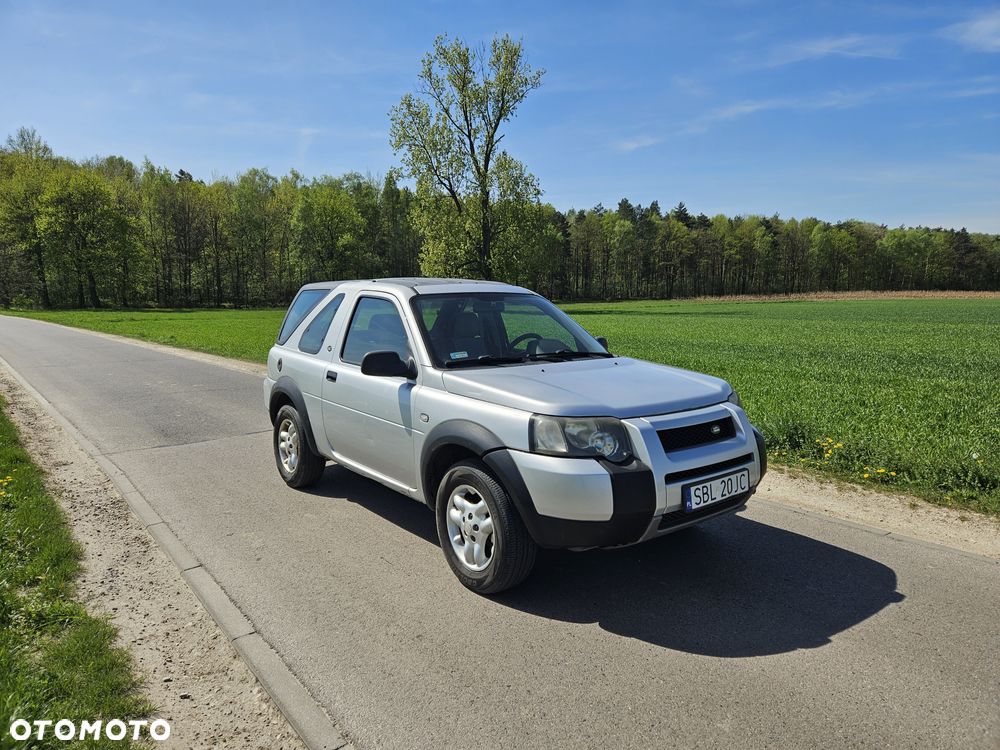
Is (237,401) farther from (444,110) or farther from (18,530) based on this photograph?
(444,110)

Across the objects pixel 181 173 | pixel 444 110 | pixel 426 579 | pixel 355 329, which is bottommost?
pixel 426 579

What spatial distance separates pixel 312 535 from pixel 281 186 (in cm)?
8519

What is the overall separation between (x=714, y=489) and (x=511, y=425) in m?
1.26

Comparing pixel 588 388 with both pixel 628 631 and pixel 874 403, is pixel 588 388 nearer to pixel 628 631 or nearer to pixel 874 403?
pixel 628 631

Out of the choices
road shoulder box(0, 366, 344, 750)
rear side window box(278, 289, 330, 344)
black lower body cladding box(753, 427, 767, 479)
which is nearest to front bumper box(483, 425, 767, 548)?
black lower body cladding box(753, 427, 767, 479)

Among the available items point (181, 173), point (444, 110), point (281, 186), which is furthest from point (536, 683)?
point (181, 173)

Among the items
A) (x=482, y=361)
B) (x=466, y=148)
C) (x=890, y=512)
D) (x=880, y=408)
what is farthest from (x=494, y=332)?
(x=466, y=148)

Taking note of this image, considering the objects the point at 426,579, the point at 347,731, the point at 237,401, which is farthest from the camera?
the point at 237,401

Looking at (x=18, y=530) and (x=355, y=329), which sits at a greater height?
(x=355, y=329)

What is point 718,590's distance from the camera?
389cm

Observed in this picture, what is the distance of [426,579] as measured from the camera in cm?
411

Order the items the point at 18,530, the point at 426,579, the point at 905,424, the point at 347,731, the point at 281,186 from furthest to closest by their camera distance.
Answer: the point at 281,186, the point at 905,424, the point at 18,530, the point at 426,579, the point at 347,731

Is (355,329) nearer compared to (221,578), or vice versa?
(221,578)

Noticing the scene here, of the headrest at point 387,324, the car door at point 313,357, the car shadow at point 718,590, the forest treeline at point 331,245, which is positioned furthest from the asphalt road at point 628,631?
the forest treeline at point 331,245
